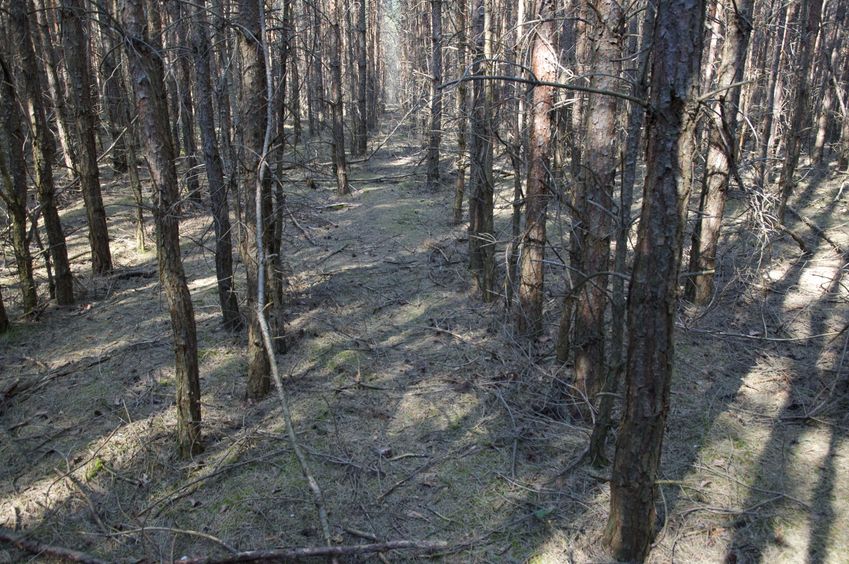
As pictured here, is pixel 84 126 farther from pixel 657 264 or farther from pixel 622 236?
pixel 657 264

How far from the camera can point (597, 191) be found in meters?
5.21

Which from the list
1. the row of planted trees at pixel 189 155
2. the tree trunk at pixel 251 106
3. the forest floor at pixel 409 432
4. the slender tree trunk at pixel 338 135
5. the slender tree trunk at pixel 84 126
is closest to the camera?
the forest floor at pixel 409 432

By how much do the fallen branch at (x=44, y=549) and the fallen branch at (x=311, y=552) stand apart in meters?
0.82

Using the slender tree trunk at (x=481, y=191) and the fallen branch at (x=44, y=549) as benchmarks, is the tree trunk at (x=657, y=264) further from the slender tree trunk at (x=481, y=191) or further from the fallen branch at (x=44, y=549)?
the slender tree trunk at (x=481, y=191)

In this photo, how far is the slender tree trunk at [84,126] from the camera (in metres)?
8.68

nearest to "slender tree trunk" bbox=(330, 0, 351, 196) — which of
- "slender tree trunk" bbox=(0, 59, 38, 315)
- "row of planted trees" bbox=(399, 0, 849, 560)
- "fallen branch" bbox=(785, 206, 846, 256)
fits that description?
"row of planted trees" bbox=(399, 0, 849, 560)

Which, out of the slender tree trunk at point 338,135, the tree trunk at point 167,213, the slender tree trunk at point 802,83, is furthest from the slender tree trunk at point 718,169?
the slender tree trunk at point 338,135

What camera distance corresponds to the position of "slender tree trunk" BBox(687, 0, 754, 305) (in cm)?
737

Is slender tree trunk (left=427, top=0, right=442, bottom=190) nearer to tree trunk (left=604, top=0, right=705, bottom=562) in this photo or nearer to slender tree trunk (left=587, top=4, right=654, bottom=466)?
slender tree trunk (left=587, top=4, right=654, bottom=466)

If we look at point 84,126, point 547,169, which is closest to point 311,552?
point 547,169

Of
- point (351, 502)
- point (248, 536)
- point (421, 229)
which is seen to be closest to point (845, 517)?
point (351, 502)

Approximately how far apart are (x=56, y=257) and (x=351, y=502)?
6.22 m

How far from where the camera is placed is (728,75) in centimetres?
759

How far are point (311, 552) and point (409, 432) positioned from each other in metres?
1.84
